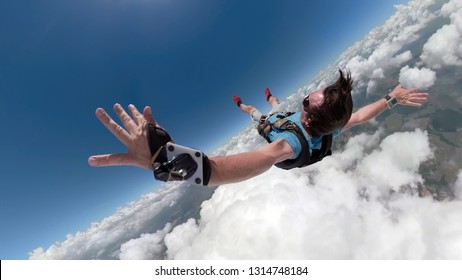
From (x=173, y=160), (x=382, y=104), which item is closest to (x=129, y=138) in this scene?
(x=173, y=160)

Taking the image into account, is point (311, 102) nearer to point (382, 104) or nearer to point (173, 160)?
point (173, 160)

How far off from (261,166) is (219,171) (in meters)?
0.40

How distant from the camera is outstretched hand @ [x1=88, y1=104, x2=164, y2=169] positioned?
6.24ft

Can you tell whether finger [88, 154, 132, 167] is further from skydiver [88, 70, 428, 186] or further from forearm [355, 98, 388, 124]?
forearm [355, 98, 388, 124]

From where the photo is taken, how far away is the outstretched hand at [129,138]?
1.90 m

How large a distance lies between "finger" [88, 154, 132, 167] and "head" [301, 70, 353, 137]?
6.60ft

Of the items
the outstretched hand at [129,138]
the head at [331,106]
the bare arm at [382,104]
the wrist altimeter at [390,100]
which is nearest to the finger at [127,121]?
the outstretched hand at [129,138]

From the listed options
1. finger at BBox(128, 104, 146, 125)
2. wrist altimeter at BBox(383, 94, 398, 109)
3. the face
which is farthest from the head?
wrist altimeter at BBox(383, 94, 398, 109)

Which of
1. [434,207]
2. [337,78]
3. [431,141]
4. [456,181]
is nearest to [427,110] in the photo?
[431,141]

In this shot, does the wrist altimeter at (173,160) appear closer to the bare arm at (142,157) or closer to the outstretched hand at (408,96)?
the bare arm at (142,157)

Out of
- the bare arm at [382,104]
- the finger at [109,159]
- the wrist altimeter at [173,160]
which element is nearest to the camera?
the wrist altimeter at [173,160]

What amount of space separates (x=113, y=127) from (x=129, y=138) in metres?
0.15

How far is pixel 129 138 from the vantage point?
6.39 feet
